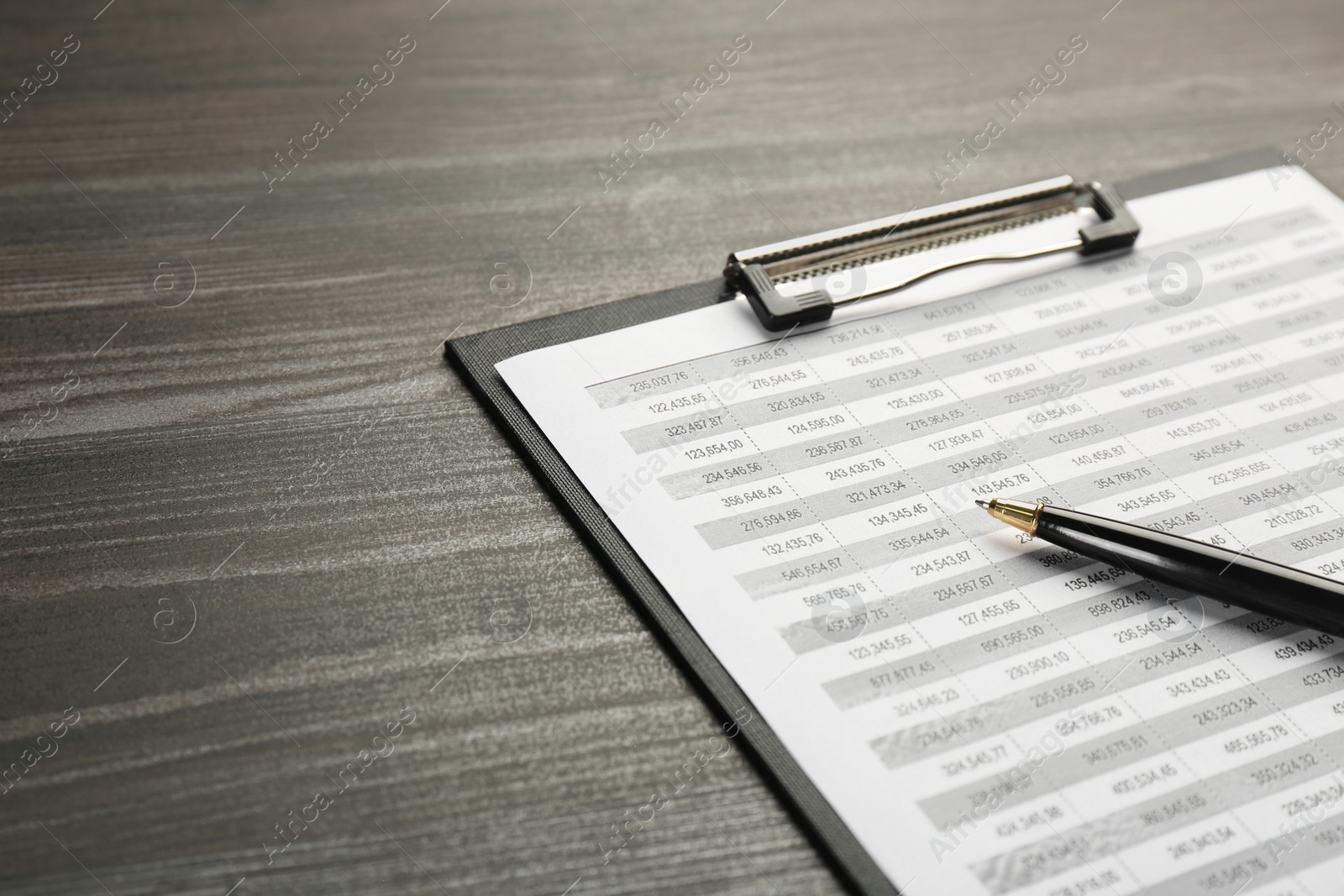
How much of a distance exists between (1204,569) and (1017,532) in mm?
91

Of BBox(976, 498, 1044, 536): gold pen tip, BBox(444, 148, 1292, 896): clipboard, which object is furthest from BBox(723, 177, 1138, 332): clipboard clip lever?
BBox(976, 498, 1044, 536): gold pen tip

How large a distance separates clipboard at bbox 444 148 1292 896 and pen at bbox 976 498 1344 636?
18 cm

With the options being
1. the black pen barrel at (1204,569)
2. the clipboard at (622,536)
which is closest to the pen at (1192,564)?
the black pen barrel at (1204,569)

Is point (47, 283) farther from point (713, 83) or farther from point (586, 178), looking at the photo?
point (713, 83)

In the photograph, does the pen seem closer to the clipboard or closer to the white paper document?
the white paper document

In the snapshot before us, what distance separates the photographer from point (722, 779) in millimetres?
472

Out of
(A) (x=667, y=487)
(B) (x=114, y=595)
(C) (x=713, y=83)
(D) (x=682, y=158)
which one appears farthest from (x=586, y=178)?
(B) (x=114, y=595)

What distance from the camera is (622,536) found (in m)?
0.54

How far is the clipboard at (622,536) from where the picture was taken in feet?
1.47

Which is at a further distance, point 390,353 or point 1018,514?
point 390,353

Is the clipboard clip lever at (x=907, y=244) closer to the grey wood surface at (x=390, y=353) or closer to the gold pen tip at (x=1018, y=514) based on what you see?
the grey wood surface at (x=390, y=353)

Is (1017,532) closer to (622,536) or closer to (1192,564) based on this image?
(1192,564)

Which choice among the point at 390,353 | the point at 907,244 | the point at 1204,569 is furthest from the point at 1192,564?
the point at 390,353

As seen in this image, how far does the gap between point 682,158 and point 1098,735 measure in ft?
1.77
